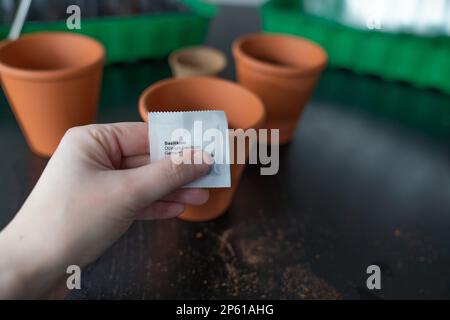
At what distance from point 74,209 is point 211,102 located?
22cm

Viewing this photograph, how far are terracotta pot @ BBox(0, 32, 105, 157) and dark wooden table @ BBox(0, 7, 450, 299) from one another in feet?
0.19

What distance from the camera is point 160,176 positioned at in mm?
301

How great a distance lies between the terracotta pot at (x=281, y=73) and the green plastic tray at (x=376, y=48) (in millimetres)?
149

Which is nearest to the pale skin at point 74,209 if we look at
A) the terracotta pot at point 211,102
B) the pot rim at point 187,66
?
the terracotta pot at point 211,102

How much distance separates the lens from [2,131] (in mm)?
546

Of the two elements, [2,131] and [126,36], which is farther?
[126,36]

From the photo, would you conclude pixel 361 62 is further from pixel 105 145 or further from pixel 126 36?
pixel 105 145

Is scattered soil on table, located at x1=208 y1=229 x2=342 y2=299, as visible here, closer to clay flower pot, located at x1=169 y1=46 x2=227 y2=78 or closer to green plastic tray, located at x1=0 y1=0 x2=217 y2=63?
clay flower pot, located at x1=169 y1=46 x2=227 y2=78

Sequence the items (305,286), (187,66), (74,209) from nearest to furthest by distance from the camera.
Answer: (74,209) → (305,286) → (187,66)

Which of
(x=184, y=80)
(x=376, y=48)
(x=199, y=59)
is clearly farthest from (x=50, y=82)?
(x=376, y=48)

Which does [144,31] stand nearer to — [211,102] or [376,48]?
[211,102]

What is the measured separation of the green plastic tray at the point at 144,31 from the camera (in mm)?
626

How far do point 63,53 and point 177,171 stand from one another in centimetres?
31
